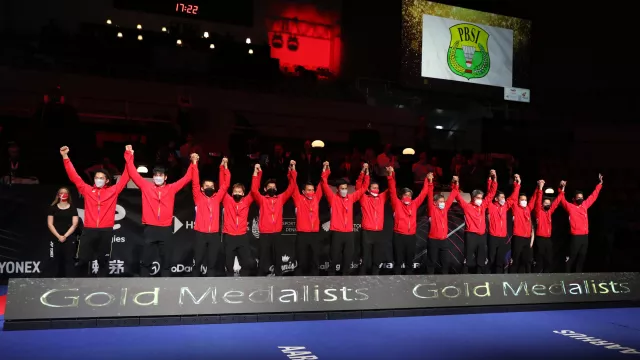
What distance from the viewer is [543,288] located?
9648mm

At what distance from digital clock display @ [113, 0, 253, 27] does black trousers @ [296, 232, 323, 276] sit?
748cm

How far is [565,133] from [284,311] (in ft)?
43.8

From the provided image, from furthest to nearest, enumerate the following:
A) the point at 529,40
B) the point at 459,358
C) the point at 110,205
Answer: the point at 529,40 → the point at 110,205 → the point at 459,358

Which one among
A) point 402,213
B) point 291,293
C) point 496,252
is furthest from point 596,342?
point 496,252

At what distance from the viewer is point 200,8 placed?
1529 centimetres

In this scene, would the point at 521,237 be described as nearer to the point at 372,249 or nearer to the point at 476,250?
the point at 476,250

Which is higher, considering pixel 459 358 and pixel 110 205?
pixel 110 205

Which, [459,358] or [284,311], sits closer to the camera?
[459,358]

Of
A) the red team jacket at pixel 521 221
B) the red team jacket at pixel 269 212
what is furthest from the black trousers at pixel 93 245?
the red team jacket at pixel 521 221

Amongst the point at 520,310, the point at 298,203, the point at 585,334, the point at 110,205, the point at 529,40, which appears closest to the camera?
the point at 585,334

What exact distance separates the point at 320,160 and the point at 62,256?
223 inches

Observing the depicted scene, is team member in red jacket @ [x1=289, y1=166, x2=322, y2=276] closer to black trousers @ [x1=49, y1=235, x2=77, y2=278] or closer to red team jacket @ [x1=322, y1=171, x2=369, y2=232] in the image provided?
red team jacket @ [x1=322, y1=171, x2=369, y2=232]

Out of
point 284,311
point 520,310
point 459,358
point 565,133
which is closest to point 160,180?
point 284,311

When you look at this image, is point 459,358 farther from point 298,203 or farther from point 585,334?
point 298,203
